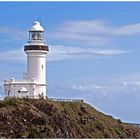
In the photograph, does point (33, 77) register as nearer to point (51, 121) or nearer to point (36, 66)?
point (36, 66)

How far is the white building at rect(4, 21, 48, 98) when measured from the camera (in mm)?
60781

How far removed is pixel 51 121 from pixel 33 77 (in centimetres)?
497

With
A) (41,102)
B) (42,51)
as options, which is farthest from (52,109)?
(42,51)

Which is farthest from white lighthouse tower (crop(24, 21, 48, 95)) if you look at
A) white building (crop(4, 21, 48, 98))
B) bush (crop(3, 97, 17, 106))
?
bush (crop(3, 97, 17, 106))

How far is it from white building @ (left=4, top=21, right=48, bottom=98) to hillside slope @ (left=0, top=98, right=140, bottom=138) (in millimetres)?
2012

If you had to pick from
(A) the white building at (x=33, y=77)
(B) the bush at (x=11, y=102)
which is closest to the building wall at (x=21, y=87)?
(A) the white building at (x=33, y=77)

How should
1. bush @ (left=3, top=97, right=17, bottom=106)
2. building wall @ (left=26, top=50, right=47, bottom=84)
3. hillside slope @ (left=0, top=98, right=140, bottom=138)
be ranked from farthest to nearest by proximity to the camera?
building wall @ (left=26, top=50, right=47, bottom=84) < bush @ (left=3, top=97, right=17, bottom=106) < hillside slope @ (left=0, top=98, right=140, bottom=138)

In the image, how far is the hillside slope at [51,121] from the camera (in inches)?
2210

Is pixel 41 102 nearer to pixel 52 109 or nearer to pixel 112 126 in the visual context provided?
pixel 52 109

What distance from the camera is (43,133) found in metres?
56.3

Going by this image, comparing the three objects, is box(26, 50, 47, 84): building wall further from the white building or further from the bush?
the bush

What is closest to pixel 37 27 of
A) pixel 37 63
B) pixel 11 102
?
pixel 37 63

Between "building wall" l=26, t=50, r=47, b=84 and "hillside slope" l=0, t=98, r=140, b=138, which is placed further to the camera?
"building wall" l=26, t=50, r=47, b=84

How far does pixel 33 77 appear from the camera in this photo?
61.4 m
